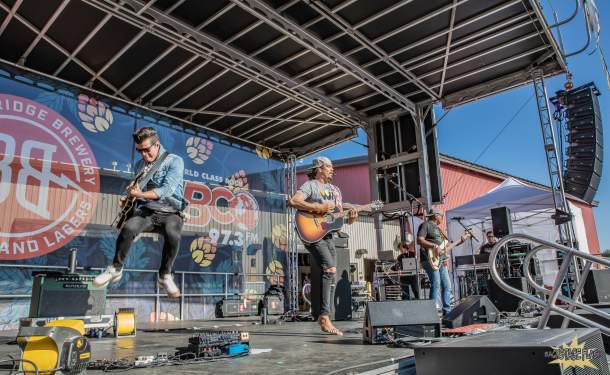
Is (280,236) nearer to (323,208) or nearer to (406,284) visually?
(406,284)

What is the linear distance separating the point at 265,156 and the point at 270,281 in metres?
3.75

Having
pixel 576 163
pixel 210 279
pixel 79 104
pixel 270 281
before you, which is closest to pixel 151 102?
pixel 79 104

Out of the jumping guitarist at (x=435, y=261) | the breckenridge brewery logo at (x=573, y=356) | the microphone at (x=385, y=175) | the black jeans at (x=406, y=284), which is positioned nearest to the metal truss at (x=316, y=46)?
the microphone at (x=385, y=175)

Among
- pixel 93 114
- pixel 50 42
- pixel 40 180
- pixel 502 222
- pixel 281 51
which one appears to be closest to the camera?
pixel 50 42

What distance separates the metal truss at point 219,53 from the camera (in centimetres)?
706

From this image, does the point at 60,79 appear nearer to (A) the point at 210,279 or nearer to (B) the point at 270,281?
(A) the point at 210,279

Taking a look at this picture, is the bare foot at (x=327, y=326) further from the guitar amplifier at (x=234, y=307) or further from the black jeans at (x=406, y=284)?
the guitar amplifier at (x=234, y=307)

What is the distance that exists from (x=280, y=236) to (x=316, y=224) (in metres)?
7.61

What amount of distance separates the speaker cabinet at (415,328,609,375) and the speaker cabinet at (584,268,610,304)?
21.9 feet

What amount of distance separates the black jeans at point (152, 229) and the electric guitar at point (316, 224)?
153 cm

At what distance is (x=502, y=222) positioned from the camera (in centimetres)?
941

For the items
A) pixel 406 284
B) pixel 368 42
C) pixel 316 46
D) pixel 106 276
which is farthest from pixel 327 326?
pixel 368 42

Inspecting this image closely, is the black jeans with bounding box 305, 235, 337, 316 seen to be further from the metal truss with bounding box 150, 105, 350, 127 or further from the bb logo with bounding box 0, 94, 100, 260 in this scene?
the metal truss with bounding box 150, 105, 350, 127

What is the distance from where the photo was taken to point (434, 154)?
9977 mm
